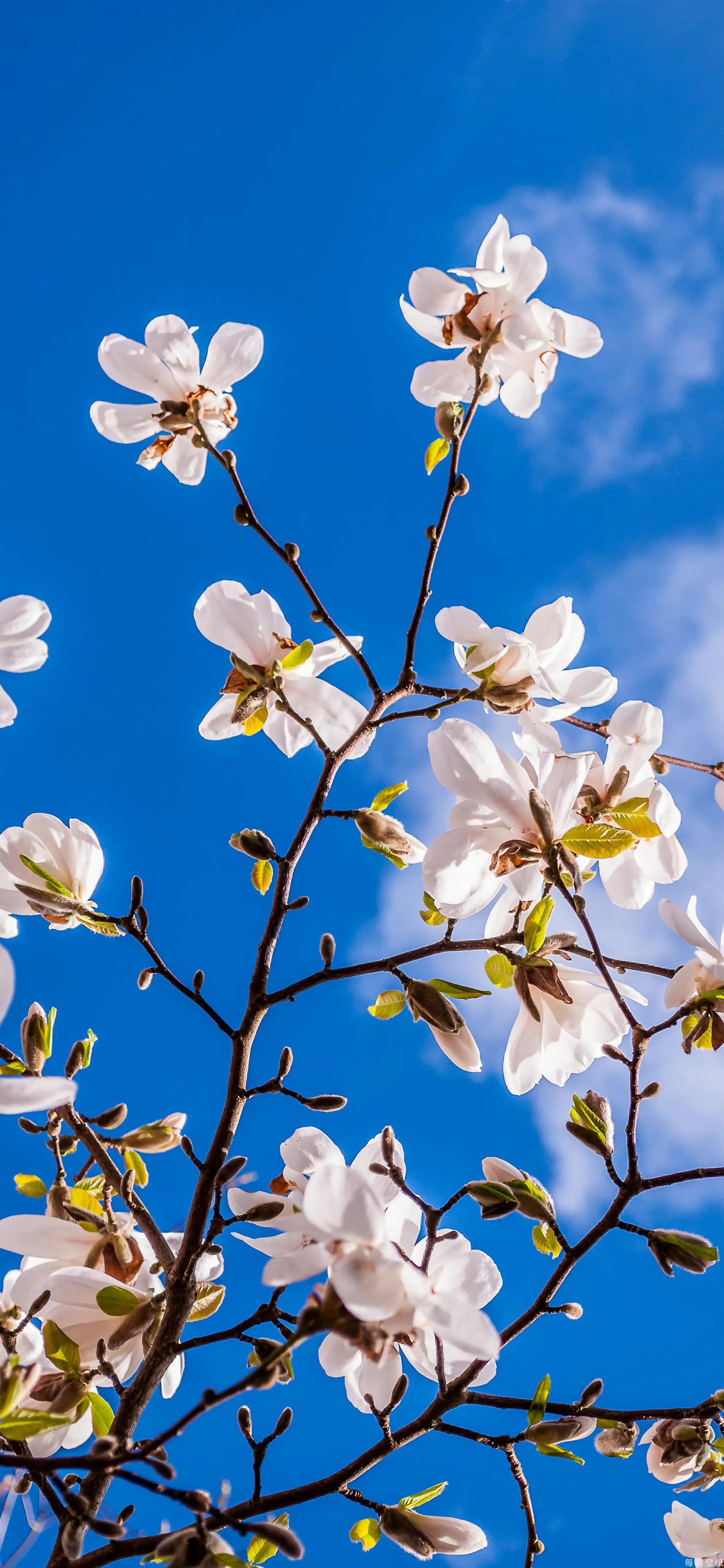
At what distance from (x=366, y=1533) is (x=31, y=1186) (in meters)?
0.51

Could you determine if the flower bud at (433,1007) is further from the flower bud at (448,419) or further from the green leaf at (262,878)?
the flower bud at (448,419)

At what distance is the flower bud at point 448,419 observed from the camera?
1161mm

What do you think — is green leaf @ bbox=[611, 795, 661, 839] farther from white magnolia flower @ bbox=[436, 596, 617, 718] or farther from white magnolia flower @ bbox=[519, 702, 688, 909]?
white magnolia flower @ bbox=[436, 596, 617, 718]

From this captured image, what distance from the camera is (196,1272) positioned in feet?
2.96

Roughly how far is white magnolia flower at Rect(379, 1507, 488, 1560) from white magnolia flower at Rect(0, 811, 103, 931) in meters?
0.67

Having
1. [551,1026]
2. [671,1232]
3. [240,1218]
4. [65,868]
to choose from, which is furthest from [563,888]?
[65,868]

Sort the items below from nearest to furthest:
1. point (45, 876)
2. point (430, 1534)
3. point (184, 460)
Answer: point (430, 1534) < point (45, 876) < point (184, 460)

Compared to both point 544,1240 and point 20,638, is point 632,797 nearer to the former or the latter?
point 544,1240

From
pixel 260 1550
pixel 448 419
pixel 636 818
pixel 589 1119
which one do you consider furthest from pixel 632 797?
pixel 260 1550

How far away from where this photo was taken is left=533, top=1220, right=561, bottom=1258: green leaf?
1.05 metres

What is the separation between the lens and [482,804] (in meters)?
1.02

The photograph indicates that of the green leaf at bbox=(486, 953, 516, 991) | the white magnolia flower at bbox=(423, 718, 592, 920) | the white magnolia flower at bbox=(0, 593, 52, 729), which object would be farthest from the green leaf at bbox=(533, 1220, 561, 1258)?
the white magnolia flower at bbox=(0, 593, 52, 729)

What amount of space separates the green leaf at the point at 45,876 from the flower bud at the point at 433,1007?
16.2 inches

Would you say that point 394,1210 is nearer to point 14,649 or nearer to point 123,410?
point 14,649
